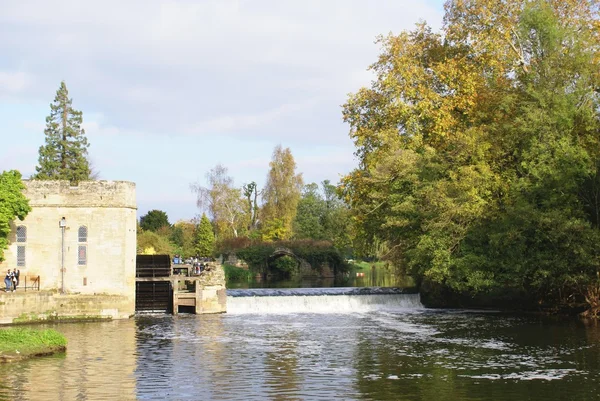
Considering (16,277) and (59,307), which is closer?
(59,307)

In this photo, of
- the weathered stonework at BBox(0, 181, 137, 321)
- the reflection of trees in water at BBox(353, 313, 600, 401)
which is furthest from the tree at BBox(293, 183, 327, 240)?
the reflection of trees in water at BBox(353, 313, 600, 401)

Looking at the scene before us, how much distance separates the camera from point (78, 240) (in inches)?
1454

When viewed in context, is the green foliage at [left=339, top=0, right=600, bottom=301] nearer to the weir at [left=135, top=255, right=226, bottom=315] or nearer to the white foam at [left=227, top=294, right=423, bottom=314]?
the white foam at [left=227, top=294, right=423, bottom=314]

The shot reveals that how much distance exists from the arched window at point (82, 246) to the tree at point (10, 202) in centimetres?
253

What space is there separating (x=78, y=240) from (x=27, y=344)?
13.4 meters

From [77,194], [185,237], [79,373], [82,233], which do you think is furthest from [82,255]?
[185,237]

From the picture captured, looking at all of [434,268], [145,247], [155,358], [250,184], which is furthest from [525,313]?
[250,184]

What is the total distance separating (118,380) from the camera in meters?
20.5

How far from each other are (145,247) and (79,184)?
2992 cm

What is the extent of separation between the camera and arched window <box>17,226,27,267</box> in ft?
120

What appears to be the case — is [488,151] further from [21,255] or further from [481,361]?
[21,255]

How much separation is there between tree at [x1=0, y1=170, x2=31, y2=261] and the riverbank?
35.3 feet

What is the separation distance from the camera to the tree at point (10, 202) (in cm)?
3497

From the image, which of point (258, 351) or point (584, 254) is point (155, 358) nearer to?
point (258, 351)
